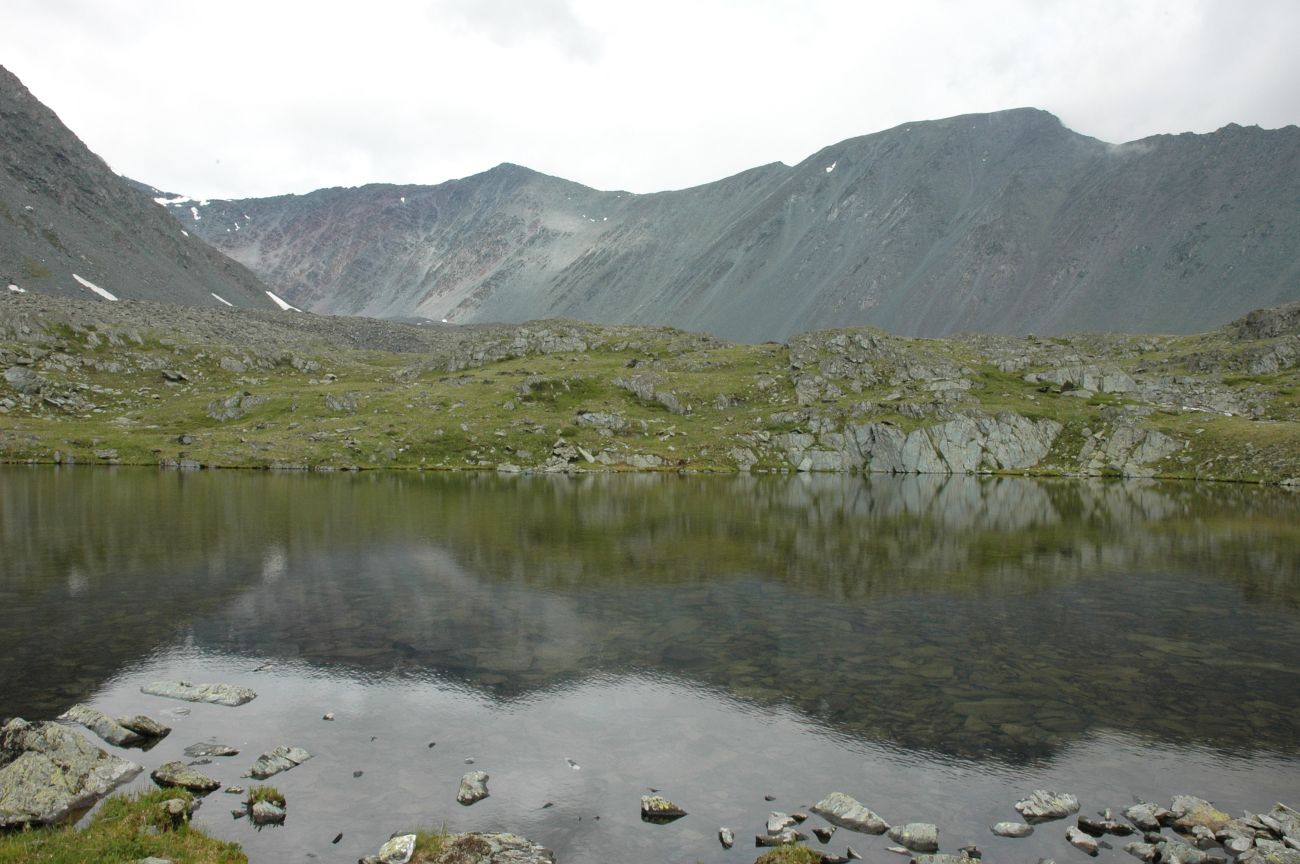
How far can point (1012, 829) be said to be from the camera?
1670 centimetres

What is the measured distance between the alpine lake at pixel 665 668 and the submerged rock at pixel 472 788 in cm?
29

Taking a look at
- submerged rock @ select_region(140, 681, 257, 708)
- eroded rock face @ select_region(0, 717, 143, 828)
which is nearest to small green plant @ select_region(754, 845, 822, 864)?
eroded rock face @ select_region(0, 717, 143, 828)

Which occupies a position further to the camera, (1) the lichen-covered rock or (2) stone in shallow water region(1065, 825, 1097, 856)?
(1) the lichen-covered rock

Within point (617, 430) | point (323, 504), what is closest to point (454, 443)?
point (617, 430)

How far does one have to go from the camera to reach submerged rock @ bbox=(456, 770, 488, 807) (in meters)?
17.7

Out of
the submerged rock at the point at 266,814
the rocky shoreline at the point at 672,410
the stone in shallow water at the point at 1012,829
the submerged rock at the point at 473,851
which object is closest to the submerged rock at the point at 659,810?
the submerged rock at the point at 473,851

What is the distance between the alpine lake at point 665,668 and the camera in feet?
59.5

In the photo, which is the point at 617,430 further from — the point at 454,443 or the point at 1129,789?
the point at 1129,789

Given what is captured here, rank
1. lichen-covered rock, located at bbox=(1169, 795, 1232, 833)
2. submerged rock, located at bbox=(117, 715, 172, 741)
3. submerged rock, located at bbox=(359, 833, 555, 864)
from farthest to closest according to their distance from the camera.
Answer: submerged rock, located at bbox=(117, 715, 172, 741), lichen-covered rock, located at bbox=(1169, 795, 1232, 833), submerged rock, located at bbox=(359, 833, 555, 864)

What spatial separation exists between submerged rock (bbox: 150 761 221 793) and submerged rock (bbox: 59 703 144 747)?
2810 mm

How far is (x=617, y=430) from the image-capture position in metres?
153

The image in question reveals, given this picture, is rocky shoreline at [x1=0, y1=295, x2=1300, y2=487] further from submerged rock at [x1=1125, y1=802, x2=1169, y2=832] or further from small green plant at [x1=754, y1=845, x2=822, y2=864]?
small green plant at [x1=754, y1=845, x2=822, y2=864]

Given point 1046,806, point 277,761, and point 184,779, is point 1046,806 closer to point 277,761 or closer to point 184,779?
point 277,761

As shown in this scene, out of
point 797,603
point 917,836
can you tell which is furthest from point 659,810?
point 797,603
